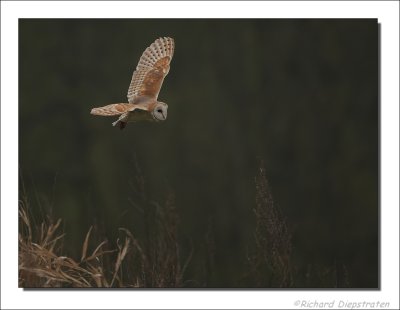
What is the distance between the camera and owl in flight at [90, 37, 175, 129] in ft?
11.7

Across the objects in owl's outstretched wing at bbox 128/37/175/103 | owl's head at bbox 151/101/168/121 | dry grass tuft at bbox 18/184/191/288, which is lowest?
dry grass tuft at bbox 18/184/191/288

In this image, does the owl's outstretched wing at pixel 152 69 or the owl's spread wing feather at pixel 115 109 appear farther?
the owl's outstretched wing at pixel 152 69

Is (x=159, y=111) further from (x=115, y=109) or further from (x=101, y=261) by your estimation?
(x=101, y=261)

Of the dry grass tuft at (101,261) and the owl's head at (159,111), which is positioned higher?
the owl's head at (159,111)

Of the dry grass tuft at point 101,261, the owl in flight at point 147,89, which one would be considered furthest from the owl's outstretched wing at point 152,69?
the dry grass tuft at point 101,261

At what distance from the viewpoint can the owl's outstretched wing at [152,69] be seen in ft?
12.1

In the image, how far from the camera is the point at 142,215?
164 inches

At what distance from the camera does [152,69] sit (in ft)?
12.2

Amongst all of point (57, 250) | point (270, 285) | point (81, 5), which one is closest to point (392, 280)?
point (270, 285)

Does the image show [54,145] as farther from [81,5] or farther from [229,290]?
[229,290]

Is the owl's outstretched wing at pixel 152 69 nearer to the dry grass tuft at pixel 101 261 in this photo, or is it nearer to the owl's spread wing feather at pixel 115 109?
the owl's spread wing feather at pixel 115 109

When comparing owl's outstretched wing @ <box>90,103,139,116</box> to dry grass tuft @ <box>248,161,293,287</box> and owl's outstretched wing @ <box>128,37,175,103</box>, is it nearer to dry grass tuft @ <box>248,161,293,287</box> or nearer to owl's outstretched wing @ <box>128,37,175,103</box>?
owl's outstretched wing @ <box>128,37,175,103</box>

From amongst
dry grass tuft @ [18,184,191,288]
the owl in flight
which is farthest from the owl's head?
dry grass tuft @ [18,184,191,288]

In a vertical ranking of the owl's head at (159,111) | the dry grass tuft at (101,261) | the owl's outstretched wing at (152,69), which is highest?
the owl's outstretched wing at (152,69)
